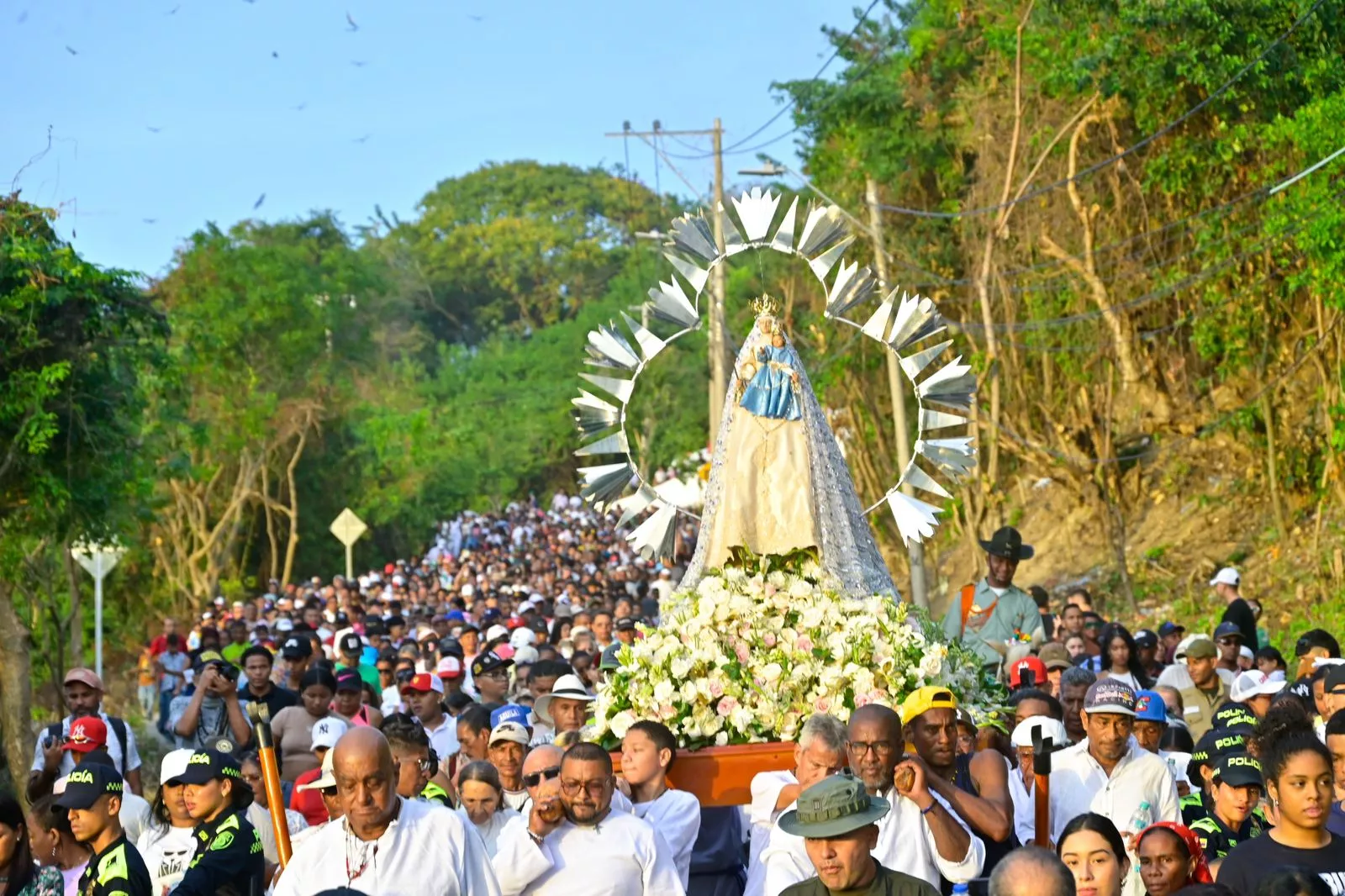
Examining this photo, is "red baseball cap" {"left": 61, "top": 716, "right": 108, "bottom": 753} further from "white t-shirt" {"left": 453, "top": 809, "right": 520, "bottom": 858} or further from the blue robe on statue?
the blue robe on statue

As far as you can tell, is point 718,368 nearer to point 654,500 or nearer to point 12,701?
point 12,701

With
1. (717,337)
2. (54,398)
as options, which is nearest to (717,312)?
(717,337)

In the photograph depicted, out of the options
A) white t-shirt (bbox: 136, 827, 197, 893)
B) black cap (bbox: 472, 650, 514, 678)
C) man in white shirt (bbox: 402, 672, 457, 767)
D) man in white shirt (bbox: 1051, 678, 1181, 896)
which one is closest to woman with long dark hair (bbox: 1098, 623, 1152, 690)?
black cap (bbox: 472, 650, 514, 678)

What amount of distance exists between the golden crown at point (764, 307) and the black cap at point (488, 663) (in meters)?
3.27

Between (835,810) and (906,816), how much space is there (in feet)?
3.91

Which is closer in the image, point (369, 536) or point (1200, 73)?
point (1200, 73)

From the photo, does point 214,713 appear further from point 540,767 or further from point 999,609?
point 540,767

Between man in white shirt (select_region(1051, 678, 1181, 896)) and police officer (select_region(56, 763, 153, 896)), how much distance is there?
356cm

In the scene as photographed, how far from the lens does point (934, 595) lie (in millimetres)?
32750

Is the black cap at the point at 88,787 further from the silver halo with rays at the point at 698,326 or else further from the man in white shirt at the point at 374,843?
the silver halo with rays at the point at 698,326

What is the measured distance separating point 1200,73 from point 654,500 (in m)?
14.3

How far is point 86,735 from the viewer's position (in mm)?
10383

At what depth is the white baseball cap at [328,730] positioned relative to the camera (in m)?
10.3

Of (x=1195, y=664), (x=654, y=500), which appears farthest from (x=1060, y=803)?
(x=1195, y=664)
